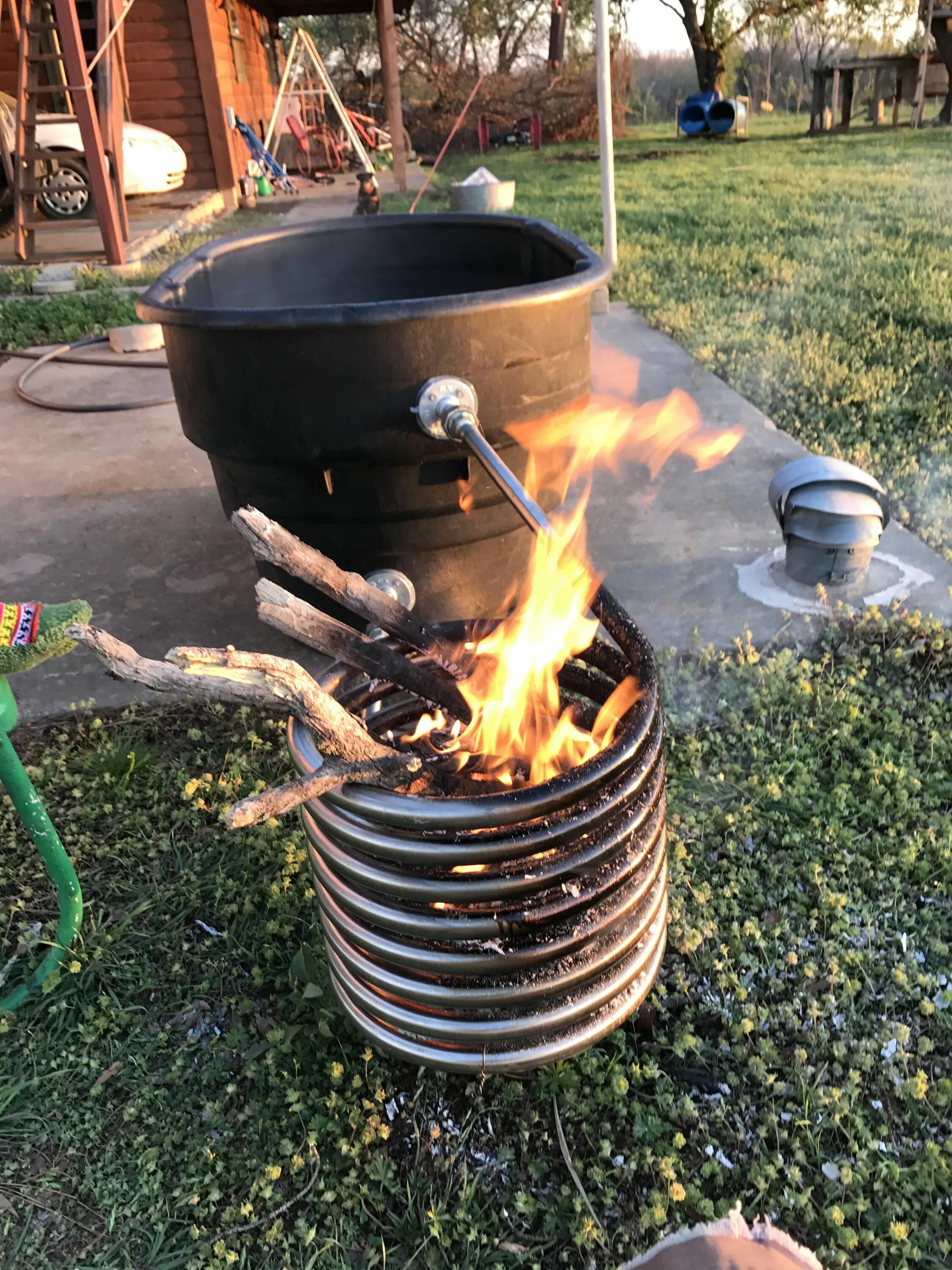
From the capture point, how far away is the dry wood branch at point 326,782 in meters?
1.07

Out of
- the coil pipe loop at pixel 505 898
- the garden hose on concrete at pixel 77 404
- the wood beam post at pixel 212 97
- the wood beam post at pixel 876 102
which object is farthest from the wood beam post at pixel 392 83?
the coil pipe loop at pixel 505 898

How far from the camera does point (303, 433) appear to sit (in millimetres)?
2051

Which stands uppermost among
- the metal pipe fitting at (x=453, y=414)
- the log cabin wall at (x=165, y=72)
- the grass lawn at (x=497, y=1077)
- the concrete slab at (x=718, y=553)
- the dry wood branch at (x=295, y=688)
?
the log cabin wall at (x=165, y=72)

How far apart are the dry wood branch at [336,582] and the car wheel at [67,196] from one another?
Result: 9.83 m

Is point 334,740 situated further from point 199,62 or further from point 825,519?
point 199,62

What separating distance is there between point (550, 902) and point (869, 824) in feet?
3.76

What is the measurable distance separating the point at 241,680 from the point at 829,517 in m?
2.18

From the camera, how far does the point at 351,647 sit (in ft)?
4.47

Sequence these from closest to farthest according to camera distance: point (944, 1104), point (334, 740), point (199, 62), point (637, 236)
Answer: point (334, 740) → point (944, 1104) → point (637, 236) → point (199, 62)

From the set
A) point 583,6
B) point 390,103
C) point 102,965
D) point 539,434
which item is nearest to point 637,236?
point 390,103

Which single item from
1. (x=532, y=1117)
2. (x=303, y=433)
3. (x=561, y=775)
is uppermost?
(x=303, y=433)

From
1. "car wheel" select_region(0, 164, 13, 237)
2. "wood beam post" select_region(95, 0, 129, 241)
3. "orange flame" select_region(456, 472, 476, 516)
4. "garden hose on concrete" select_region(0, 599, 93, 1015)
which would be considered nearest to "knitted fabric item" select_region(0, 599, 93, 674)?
"garden hose on concrete" select_region(0, 599, 93, 1015)

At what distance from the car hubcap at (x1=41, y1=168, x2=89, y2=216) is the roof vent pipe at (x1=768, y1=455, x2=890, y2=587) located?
9.23m

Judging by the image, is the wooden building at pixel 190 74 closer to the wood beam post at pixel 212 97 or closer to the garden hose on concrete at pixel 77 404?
the wood beam post at pixel 212 97
